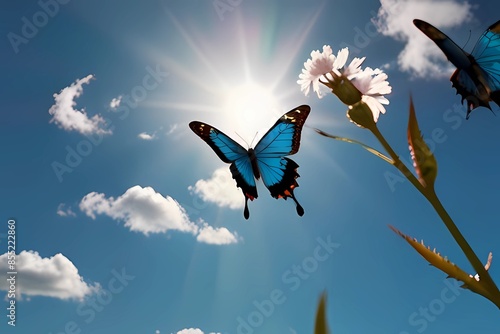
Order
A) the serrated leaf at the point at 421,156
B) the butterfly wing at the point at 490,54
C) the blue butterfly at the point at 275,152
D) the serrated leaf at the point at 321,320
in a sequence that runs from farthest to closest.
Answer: the blue butterfly at the point at 275,152, the butterfly wing at the point at 490,54, the serrated leaf at the point at 421,156, the serrated leaf at the point at 321,320

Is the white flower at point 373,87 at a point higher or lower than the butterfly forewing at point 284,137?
lower

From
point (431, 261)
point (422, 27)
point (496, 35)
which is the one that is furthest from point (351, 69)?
point (431, 261)

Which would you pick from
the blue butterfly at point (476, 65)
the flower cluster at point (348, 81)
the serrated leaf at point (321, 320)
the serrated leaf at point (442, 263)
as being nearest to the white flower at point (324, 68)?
the flower cluster at point (348, 81)

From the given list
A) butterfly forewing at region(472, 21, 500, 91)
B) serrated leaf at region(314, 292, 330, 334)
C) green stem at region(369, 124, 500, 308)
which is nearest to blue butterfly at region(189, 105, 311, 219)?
butterfly forewing at region(472, 21, 500, 91)

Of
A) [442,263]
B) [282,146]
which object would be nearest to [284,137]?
[282,146]

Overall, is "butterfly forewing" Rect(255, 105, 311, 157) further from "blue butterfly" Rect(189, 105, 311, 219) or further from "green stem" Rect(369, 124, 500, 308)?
"green stem" Rect(369, 124, 500, 308)

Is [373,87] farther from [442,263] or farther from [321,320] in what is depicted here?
[321,320]

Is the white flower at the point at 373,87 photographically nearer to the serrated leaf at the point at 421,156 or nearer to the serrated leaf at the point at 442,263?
the serrated leaf at the point at 421,156
